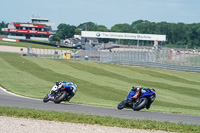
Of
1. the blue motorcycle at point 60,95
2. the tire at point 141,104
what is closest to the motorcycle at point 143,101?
the tire at point 141,104

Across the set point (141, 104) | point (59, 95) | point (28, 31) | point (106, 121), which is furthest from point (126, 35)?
point (106, 121)

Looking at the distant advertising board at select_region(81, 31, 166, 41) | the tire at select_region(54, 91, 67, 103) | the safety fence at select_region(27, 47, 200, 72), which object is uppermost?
the distant advertising board at select_region(81, 31, 166, 41)

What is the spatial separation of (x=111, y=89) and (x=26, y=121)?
15.9m

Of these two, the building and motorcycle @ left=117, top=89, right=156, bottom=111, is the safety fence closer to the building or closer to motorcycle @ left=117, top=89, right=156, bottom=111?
motorcycle @ left=117, top=89, right=156, bottom=111

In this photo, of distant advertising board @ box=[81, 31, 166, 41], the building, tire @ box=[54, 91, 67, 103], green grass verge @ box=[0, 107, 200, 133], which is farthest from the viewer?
the building

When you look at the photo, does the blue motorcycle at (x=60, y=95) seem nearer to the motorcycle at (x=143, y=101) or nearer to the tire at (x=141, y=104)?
the motorcycle at (x=143, y=101)

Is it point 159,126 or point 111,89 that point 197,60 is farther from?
point 159,126

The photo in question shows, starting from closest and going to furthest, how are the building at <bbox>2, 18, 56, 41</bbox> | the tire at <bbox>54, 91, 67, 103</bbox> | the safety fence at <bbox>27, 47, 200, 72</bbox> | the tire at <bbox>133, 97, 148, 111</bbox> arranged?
the tire at <bbox>133, 97, 148, 111</bbox>, the tire at <bbox>54, 91, 67, 103</bbox>, the safety fence at <bbox>27, 47, 200, 72</bbox>, the building at <bbox>2, 18, 56, 41</bbox>

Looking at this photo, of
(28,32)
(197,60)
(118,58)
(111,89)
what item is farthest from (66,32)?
(111,89)

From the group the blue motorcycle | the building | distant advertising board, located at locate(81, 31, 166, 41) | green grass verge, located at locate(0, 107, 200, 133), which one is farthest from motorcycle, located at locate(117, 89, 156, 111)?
the building

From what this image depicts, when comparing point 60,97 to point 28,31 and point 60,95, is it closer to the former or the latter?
point 60,95

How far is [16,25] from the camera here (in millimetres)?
141250

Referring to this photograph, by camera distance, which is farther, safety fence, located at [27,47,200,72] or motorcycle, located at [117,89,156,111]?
safety fence, located at [27,47,200,72]

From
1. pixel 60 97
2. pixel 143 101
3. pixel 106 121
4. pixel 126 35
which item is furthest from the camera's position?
pixel 126 35
